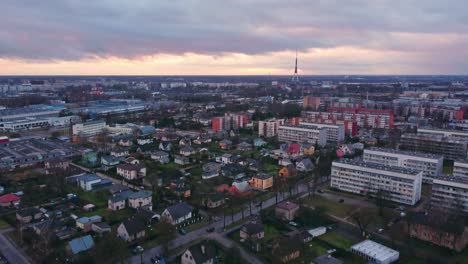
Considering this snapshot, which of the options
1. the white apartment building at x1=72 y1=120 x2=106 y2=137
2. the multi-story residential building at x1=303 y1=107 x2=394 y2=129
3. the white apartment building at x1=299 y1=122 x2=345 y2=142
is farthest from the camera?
the multi-story residential building at x1=303 y1=107 x2=394 y2=129

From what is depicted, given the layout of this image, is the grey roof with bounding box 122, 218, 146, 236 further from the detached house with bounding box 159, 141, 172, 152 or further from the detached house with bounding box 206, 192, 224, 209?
the detached house with bounding box 159, 141, 172, 152

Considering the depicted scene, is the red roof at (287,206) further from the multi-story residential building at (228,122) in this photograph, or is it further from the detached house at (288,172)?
the multi-story residential building at (228,122)

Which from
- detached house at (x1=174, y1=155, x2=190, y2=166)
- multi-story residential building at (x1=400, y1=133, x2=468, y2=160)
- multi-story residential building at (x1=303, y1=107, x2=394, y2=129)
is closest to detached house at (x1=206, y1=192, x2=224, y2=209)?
detached house at (x1=174, y1=155, x2=190, y2=166)

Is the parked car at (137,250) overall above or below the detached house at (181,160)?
below

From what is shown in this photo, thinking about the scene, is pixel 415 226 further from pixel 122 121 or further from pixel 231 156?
pixel 122 121

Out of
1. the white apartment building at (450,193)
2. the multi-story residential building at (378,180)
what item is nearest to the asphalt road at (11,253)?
the multi-story residential building at (378,180)

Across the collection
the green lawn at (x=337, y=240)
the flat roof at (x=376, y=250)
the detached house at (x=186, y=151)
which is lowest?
the green lawn at (x=337, y=240)

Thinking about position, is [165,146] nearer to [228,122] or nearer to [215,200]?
[228,122]
